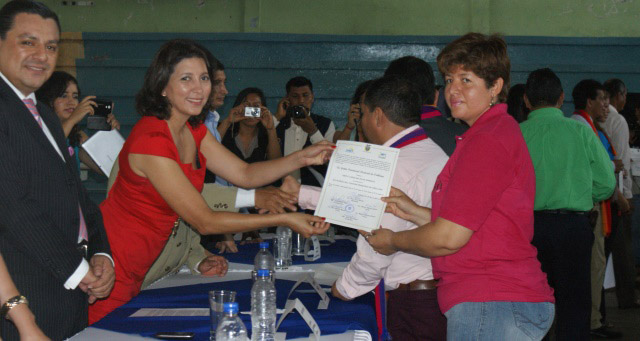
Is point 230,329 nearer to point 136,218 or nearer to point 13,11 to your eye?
point 136,218

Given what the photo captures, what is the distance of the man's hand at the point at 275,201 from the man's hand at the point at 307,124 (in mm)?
2373

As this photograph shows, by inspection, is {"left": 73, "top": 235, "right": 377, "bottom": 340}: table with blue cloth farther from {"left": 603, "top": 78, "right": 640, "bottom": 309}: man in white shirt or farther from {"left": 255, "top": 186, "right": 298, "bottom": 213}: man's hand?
{"left": 603, "top": 78, "right": 640, "bottom": 309}: man in white shirt

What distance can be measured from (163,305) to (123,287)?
0.26 m

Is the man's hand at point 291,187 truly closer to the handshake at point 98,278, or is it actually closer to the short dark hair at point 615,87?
the handshake at point 98,278

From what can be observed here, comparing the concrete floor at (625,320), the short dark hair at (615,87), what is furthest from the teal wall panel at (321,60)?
the concrete floor at (625,320)

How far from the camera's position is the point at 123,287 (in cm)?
262

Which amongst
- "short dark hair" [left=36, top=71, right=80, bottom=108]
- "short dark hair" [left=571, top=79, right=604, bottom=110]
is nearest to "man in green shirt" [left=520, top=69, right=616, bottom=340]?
"short dark hair" [left=571, top=79, right=604, bottom=110]

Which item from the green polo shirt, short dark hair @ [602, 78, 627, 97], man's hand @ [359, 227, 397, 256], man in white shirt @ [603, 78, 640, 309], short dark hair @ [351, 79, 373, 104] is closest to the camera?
man's hand @ [359, 227, 397, 256]

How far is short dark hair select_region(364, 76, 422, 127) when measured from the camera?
2.60 meters

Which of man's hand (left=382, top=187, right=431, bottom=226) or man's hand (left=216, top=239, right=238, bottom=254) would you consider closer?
man's hand (left=382, top=187, right=431, bottom=226)

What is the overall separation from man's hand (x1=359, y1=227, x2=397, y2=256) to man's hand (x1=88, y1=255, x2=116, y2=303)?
892mm

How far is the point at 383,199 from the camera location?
2.31 meters

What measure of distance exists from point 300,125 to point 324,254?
198cm

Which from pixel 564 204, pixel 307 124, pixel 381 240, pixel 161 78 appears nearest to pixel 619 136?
pixel 564 204
